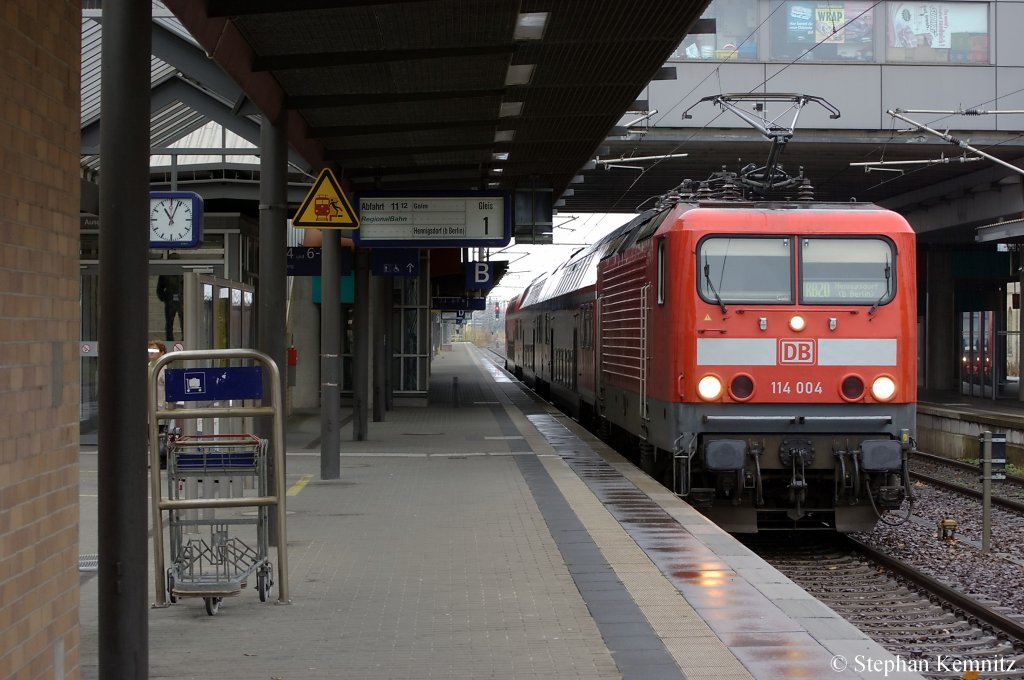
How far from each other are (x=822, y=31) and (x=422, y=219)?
13242 millimetres

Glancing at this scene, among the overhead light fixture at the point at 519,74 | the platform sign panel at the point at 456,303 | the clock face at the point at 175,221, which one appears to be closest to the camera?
the clock face at the point at 175,221

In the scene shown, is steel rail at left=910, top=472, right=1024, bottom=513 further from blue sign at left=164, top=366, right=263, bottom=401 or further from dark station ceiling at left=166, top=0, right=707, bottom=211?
blue sign at left=164, top=366, right=263, bottom=401

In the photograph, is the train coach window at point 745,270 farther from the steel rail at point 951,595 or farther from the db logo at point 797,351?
the steel rail at point 951,595

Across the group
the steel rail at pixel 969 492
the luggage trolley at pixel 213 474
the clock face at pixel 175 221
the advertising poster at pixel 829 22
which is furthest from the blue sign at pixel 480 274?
the luggage trolley at pixel 213 474

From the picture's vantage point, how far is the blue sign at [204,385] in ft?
22.3

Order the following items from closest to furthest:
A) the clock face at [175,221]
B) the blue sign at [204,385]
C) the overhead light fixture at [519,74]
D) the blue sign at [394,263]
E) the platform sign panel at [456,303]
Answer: the blue sign at [204,385] < the clock face at [175,221] < the overhead light fixture at [519,74] < the blue sign at [394,263] < the platform sign panel at [456,303]

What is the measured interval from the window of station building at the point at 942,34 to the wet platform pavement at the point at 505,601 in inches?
615

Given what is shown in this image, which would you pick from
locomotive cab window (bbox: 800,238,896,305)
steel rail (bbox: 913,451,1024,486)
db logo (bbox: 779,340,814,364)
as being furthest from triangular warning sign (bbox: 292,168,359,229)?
steel rail (bbox: 913,451,1024,486)

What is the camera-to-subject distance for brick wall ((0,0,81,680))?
402 centimetres

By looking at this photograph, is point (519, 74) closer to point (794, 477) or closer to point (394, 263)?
point (794, 477)

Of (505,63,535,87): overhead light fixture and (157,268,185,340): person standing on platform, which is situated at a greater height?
(505,63,535,87): overhead light fixture

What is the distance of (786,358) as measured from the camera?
10.6 meters

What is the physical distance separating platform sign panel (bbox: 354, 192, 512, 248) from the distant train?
3758 mm

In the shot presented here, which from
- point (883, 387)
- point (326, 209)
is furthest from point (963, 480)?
point (326, 209)
